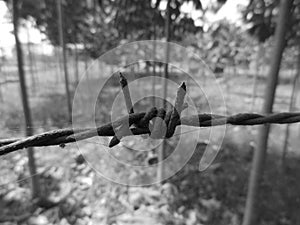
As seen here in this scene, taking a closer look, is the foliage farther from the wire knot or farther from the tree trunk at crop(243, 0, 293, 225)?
the wire knot

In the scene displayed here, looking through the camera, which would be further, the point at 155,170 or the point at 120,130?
the point at 155,170

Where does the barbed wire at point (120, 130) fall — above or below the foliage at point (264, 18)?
below

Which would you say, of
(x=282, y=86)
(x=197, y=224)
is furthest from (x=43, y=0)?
(x=282, y=86)

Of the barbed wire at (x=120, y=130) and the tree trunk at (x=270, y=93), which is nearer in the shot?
the barbed wire at (x=120, y=130)

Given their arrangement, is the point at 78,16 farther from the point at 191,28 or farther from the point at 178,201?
the point at 178,201

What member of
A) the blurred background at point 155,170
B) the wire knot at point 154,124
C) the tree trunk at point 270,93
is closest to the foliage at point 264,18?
the blurred background at point 155,170

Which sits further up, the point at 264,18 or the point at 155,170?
the point at 264,18

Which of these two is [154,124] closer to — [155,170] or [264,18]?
[264,18]

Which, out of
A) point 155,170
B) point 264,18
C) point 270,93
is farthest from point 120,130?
point 155,170

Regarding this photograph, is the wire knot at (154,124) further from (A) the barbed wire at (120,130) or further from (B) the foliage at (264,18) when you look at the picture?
(B) the foliage at (264,18)

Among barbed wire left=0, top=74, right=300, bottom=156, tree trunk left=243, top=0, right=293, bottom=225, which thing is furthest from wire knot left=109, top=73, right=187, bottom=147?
tree trunk left=243, top=0, right=293, bottom=225

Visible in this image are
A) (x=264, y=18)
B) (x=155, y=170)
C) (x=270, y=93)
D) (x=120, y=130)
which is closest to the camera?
(x=120, y=130)
